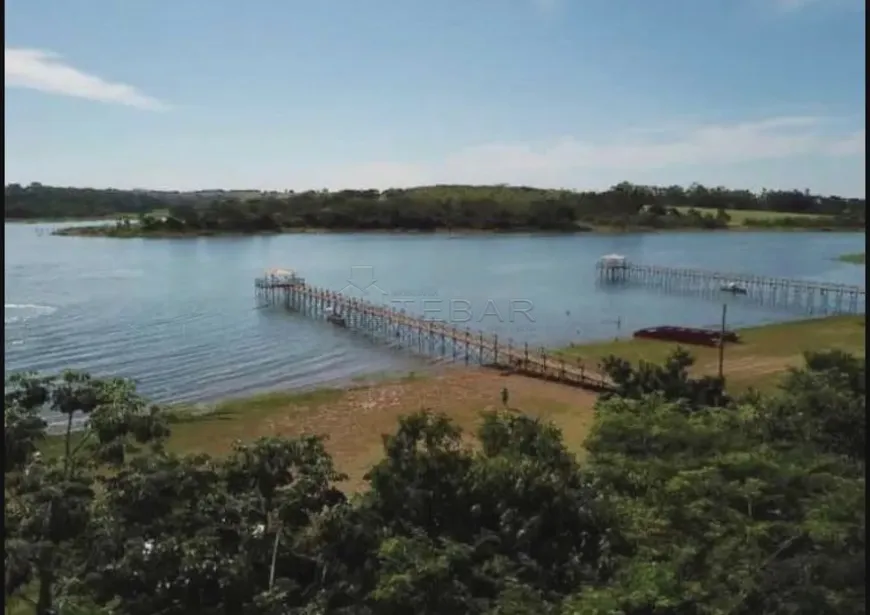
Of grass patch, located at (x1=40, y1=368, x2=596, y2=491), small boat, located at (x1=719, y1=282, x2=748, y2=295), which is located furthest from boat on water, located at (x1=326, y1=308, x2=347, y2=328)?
small boat, located at (x1=719, y1=282, x2=748, y2=295)

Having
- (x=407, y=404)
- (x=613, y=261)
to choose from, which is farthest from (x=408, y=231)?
(x=407, y=404)

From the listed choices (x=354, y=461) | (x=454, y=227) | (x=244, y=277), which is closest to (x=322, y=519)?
(x=354, y=461)

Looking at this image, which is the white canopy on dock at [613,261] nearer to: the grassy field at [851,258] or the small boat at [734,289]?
the small boat at [734,289]

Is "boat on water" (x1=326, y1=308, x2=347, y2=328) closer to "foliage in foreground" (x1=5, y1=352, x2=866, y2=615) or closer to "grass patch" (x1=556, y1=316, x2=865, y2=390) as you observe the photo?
"grass patch" (x1=556, y1=316, x2=865, y2=390)

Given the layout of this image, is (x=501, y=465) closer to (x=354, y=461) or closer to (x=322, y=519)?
(x=322, y=519)

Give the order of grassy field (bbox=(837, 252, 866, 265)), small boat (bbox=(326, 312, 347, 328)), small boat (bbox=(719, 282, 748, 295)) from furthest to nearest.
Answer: grassy field (bbox=(837, 252, 866, 265)) < small boat (bbox=(719, 282, 748, 295)) < small boat (bbox=(326, 312, 347, 328))

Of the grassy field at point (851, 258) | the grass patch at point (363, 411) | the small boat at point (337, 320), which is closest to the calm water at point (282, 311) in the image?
the small boat at point (337, 320)

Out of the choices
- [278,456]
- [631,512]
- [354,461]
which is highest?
[278,456]
